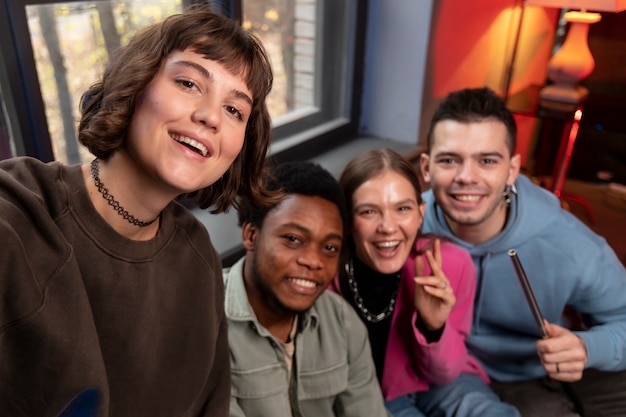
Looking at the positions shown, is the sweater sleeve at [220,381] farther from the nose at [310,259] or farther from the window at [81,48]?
the window at [81,48]

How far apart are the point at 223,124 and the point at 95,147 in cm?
17

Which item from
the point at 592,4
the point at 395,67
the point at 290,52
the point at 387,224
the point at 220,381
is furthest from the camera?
the point at 395,67

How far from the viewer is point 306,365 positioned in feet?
3.56

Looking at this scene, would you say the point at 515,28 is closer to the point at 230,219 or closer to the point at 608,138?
the point at 608,138

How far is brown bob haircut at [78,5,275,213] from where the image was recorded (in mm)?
708

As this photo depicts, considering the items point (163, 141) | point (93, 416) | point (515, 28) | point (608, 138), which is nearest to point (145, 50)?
point (163, 141)

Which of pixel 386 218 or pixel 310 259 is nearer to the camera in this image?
pixel 310 259

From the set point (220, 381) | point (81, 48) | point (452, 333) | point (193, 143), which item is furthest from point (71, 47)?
point (452, 333)

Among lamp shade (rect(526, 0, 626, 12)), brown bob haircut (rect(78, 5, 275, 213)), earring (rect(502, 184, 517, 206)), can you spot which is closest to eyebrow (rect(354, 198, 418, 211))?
earring (rect(502, 184, 517, 206))

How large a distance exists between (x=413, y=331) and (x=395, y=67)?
1126 mm

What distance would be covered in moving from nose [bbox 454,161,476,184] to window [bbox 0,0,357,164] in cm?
67

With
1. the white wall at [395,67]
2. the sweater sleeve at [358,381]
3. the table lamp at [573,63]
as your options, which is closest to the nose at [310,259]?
the sweater sleeve at [358,381]

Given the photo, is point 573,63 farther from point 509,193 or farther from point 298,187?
point 298,187

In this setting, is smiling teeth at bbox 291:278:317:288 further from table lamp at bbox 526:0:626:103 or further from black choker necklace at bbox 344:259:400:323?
table lamp at bbox 526:0:626:103
